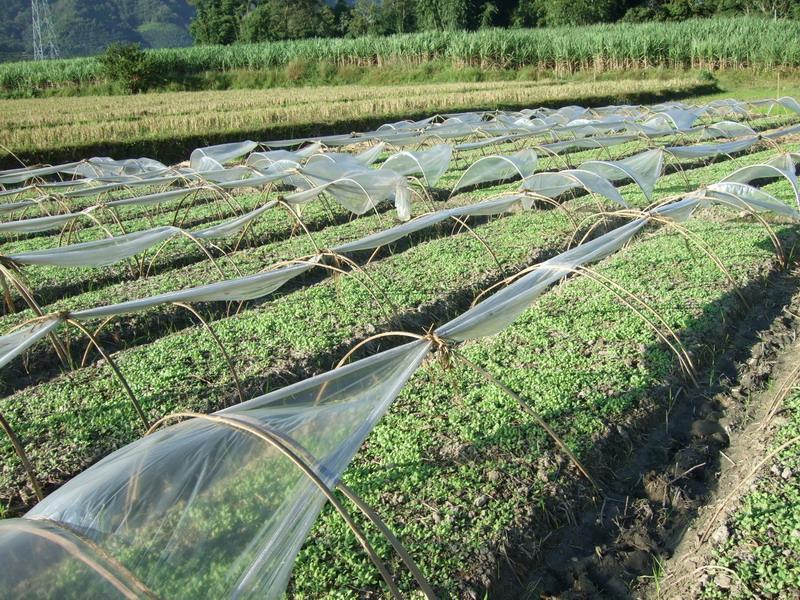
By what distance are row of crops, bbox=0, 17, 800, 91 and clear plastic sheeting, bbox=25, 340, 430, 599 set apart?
37.4 m

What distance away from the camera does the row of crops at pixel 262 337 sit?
114 inches

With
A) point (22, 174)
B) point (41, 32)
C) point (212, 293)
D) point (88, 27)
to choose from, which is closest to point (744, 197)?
point (212, 293)

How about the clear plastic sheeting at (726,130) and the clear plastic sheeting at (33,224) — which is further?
the clear plastic sheeting at (726,130)

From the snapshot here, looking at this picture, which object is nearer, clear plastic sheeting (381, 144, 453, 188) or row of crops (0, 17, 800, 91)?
clear plastic sheeting (381, 144, 453, 188)

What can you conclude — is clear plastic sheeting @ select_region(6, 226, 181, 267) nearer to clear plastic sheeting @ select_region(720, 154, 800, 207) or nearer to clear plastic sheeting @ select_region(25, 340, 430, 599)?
clear plastic sheeting @ select_region(25, 340, 430, 599)

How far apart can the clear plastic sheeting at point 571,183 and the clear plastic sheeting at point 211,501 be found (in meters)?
7.99

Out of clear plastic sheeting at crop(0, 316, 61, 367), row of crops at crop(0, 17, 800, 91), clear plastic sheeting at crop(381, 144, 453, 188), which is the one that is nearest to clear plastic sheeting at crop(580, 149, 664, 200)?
clear plastic sheeting at crop(381, 144, 453, 188)

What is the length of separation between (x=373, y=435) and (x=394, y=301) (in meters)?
2.94

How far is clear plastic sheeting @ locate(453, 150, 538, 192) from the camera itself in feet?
40.7

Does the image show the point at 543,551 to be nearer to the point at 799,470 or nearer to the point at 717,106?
the point at 799,470

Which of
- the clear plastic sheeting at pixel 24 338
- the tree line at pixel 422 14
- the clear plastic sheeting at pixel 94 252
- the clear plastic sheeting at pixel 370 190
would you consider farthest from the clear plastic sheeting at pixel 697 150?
the tree line at pixel 422 14

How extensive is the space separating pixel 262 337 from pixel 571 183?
601 cm

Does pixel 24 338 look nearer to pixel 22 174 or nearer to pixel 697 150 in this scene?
pixel 697 150

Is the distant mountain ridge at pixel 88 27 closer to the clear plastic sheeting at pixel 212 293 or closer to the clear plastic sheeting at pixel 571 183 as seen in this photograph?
the clear plastic sheeting at pixel 571 183
